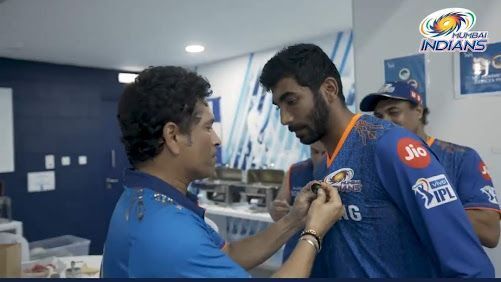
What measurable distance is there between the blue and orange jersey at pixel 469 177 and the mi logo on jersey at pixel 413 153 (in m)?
0.65

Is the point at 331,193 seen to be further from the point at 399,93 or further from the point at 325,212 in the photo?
the point at 399,93

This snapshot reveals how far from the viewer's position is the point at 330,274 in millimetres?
1248

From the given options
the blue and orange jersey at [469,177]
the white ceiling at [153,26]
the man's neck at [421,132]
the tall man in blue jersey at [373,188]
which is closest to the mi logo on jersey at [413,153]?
the tall man in blue jersey at [373,188]

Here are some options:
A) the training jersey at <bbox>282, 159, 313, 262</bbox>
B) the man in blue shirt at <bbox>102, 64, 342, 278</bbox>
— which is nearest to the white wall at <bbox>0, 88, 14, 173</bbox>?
the training jersey at <bbox>282, 159, 313, 262</bbox>

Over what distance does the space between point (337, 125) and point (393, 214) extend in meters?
0.29

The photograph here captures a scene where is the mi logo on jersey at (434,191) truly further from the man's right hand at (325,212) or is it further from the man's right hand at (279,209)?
the man's right hand at (279,209)

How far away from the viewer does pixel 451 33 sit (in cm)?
187

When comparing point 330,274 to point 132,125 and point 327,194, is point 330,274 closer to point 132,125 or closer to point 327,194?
point 327,194

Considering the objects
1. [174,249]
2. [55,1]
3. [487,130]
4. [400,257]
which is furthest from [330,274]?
[55,1]

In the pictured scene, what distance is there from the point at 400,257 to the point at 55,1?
2963 millimetres

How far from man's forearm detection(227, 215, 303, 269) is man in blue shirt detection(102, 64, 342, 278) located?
1.03 feet

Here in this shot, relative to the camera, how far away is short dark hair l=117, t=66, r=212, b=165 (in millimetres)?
1067

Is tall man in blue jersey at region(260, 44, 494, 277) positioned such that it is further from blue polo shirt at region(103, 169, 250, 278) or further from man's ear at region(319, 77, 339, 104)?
blue polo shirt at region(103, 169, 250, 278)

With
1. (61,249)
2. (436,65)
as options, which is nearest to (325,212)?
(436,65)
